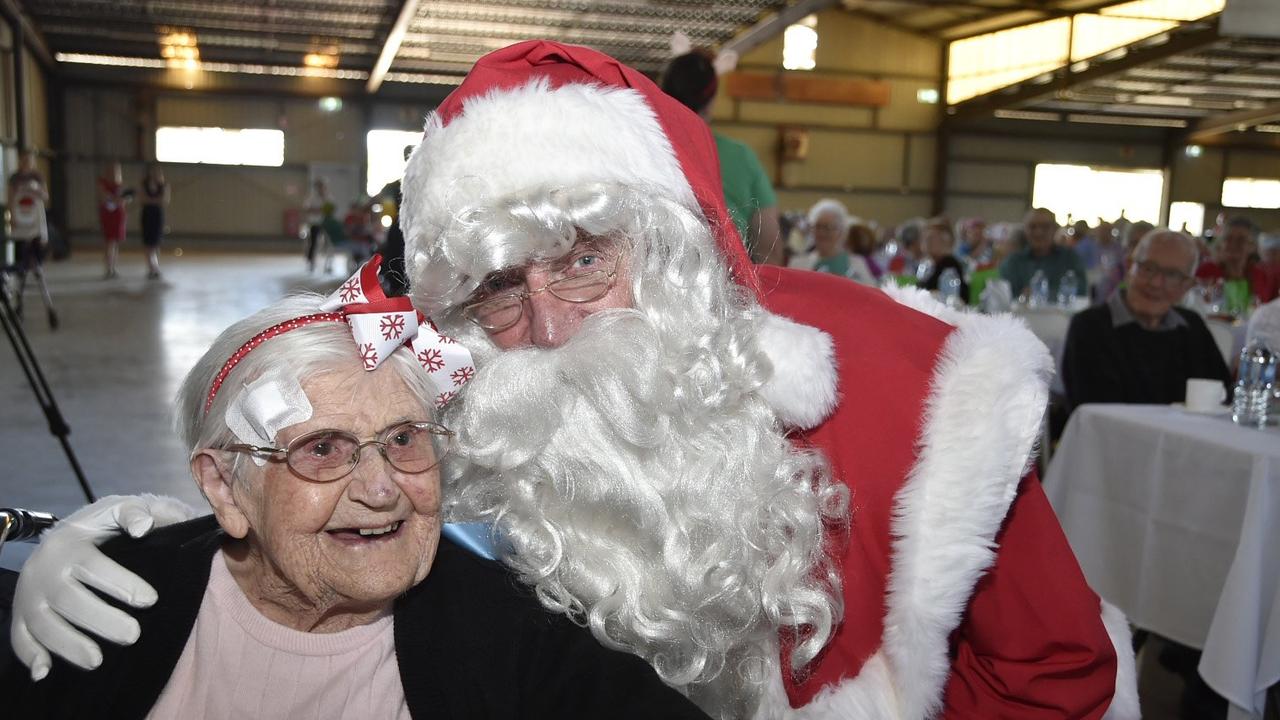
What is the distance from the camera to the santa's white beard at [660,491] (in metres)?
1.30

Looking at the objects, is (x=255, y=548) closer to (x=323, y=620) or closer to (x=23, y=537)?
(x=323, y=620)

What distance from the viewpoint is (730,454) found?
1.32 meters

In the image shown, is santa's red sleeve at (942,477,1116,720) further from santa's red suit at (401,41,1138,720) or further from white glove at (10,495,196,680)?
white glove at (10,495,196,680)

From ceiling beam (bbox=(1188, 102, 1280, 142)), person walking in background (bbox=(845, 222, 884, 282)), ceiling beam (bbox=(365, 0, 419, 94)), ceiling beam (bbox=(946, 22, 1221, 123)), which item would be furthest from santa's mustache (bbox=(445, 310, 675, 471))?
ceiling beam (bbox=(1188, 102, 1280, 142))

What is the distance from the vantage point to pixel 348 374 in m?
1.29

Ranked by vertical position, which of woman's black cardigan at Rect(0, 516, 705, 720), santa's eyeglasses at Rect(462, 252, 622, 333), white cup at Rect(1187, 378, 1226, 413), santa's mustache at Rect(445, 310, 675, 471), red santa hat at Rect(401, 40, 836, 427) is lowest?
woman's black cardigan at Rect(0, 516, 705, 720)

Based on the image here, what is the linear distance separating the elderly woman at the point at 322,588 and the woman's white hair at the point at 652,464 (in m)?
0.08

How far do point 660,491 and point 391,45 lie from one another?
17439mm

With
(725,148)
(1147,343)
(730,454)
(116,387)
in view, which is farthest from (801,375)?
(116,387)

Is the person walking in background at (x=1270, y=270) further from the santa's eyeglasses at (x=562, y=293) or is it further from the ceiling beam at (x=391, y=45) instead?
the ceiling beam at (x=391, y=45)

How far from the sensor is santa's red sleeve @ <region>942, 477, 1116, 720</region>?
1306 mm

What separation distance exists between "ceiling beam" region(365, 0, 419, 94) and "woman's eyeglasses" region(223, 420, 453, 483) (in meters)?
14.6

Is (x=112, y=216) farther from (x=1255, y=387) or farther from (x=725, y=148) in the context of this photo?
(x=1255, y=387)

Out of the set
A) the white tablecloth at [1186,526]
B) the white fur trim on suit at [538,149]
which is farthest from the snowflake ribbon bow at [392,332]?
the white tablecloth at [1186,526]
